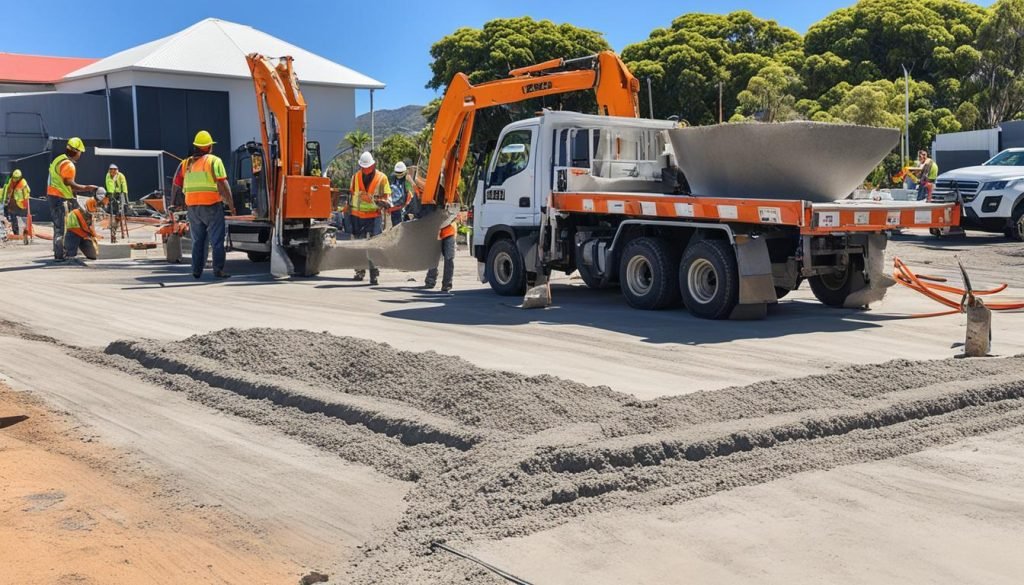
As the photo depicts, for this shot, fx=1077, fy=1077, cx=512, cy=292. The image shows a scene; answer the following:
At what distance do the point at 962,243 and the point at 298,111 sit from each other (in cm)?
1323

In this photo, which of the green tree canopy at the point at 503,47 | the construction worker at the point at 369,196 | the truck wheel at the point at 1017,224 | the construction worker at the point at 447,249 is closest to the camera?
the construction worker at the point at 447,249

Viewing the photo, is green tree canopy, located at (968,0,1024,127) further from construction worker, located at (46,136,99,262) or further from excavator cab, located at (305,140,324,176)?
construction worker, located at (46,136,99,262)

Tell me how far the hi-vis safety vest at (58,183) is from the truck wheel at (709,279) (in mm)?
12273

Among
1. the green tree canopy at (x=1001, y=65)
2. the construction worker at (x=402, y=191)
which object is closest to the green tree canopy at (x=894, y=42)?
the green tree canopy at (x=1001, y=65)

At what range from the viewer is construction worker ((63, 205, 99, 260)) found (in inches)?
766

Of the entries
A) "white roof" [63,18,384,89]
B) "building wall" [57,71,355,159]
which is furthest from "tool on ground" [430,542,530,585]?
"white roof" [63,18,384,89]

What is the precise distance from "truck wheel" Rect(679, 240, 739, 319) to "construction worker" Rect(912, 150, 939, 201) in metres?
12.5

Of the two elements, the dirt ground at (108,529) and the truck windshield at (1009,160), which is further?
the truck windshield at (1009,160)

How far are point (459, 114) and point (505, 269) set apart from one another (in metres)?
2.57

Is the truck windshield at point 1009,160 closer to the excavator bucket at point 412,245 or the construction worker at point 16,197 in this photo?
the excavator bucket at point 412,245

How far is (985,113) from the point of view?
3931cm

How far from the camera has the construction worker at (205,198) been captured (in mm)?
16062

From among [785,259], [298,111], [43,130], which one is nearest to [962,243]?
[785,259]

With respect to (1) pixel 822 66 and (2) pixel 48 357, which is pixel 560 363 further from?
(1) pixel 822 66
